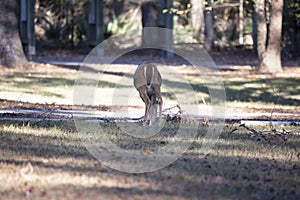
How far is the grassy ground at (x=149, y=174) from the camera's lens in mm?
7336

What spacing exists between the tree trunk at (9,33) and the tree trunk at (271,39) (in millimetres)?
9343

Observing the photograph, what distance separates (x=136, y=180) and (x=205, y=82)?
836 inches

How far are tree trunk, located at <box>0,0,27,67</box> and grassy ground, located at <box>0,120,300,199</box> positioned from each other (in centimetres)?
1890

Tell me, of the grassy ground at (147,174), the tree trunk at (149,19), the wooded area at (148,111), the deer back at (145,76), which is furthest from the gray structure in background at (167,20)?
the deer back at (145,76)

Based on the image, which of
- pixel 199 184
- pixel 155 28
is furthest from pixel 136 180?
pixel 155 28

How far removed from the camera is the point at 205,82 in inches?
1142

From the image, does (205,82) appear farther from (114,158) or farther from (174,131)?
(114,158)

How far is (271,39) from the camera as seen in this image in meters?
30.7

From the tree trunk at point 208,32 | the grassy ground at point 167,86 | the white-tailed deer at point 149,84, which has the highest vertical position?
the white-tailed deer at point 149,84

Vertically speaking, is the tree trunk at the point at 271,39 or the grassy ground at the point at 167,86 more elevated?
the tree trunk at the point at 271,39

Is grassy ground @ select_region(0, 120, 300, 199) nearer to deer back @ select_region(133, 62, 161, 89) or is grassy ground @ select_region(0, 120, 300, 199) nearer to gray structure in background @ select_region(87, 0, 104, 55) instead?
deer back @ select_region(133, 62, 161, 89)

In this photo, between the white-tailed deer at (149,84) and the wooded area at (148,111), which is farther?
the white-tailed deer at (149,84)

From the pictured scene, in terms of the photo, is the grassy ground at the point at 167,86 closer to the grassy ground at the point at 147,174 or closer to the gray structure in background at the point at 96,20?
the gray structure in background at the point at 96,20

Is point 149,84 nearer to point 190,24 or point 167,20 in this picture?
point 167,20
